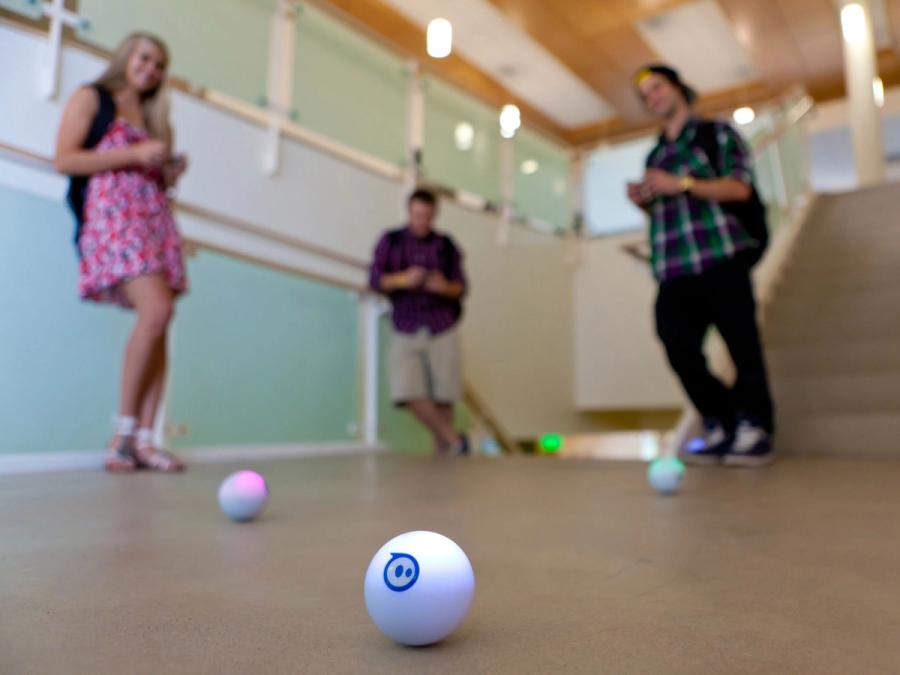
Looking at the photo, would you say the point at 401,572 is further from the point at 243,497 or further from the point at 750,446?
the point at 750,446

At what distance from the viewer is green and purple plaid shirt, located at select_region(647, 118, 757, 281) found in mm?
2625

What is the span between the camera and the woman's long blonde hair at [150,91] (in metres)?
2.58

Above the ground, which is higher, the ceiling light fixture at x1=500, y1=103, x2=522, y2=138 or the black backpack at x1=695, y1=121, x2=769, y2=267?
the ceiling light fixture at x1=500, y1=103, x2=522, y2=138

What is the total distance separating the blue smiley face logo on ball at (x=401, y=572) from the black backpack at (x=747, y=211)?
236 cm

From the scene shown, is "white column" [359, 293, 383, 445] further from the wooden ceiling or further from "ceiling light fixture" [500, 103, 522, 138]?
"ceiling light fixture" [500, 103, 522, 138]

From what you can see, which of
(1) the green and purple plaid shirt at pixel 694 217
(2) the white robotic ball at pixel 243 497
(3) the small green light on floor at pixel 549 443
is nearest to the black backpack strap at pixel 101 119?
(2) the white robotic ball at pixel 243 497

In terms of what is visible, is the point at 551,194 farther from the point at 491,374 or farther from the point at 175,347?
the point at 175,347

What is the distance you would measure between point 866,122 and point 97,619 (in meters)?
7.47

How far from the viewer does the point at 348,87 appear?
473 centimetres

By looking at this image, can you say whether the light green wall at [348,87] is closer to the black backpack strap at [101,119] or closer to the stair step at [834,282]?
the black backpack strap at [101,119]

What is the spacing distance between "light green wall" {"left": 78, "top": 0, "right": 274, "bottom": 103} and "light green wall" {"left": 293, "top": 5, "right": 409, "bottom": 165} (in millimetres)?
301

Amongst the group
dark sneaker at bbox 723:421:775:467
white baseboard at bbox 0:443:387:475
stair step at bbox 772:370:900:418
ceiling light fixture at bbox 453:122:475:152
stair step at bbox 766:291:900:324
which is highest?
ceiling light fixture at bbox 453:122:475:152

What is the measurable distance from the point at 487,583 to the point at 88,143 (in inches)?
91.6

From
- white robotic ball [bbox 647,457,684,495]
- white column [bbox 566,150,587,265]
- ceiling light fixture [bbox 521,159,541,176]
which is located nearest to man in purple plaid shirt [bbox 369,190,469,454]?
white robotic ball [bbox 647,457,684,495]
